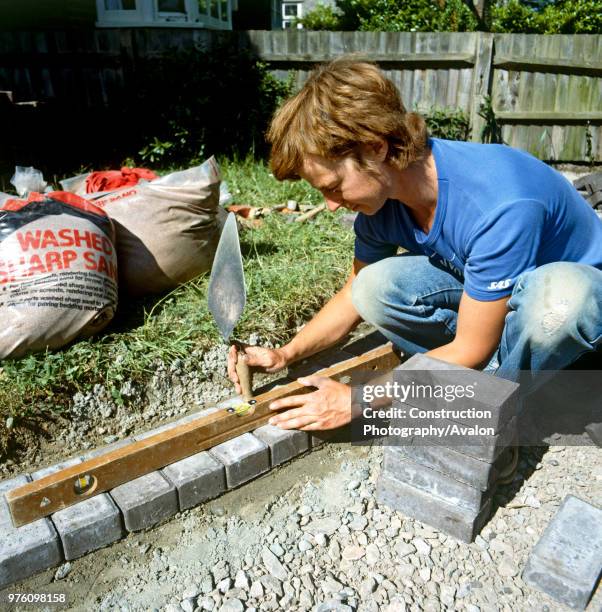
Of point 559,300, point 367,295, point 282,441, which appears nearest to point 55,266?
point 282,441

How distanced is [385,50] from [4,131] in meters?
4.36

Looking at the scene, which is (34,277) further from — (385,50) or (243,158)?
(385,50)

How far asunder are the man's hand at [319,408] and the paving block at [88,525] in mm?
652

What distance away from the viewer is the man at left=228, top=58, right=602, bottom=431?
1.72 m

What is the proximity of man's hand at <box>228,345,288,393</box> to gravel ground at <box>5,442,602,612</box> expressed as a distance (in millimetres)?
400

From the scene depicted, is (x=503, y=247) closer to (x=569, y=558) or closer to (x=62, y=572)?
(x=569, y=558)

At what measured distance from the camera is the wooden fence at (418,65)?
6734 mm

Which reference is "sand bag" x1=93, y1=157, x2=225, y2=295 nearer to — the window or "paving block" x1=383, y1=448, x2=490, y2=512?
"paving block" x1=383, y1=448, x2=490, y2=512

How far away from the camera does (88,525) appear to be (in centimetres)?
175

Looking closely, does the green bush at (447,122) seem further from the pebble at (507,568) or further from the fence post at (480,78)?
the pebble at (507,568)

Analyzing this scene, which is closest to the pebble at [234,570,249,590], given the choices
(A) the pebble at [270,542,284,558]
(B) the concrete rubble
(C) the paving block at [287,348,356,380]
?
(B) the concrete rubble

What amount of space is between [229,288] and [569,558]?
1343 millimetres

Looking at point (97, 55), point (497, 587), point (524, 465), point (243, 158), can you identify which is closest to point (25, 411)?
point (497, 587)

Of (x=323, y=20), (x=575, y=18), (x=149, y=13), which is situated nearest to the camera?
(x=149, y=13)
